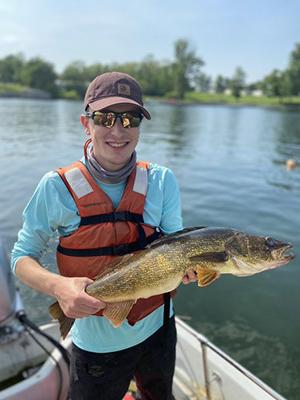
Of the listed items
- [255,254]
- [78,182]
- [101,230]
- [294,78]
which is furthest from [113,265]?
[294,78]

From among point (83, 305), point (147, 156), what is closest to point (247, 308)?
point (83, 305)

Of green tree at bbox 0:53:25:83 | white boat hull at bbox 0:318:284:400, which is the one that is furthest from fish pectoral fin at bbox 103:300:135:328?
green tree at bbox 0:53:25:83

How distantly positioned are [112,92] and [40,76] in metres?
112

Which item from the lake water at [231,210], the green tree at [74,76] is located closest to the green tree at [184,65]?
the green tree at [74,76]

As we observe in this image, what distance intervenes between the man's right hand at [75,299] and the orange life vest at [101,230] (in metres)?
0.29

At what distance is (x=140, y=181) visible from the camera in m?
2.85

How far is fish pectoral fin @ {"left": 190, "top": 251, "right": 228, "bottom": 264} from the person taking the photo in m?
2.58

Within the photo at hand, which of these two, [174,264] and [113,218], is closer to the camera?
[174,264]

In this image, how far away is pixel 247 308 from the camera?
6957mm

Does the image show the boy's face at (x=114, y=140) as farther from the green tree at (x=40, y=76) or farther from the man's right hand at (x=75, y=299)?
the green tree at (x=40, y=76)

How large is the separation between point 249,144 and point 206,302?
2273 centimetres

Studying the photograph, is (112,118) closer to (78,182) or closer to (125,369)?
(78,182)

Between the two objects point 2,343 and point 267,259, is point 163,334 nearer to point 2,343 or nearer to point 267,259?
point 267,259

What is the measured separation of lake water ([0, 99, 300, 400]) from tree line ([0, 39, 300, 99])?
7558 centimetres
